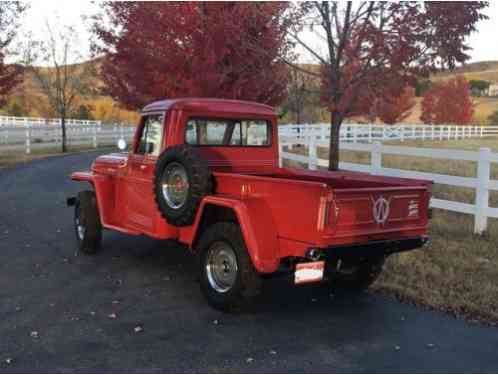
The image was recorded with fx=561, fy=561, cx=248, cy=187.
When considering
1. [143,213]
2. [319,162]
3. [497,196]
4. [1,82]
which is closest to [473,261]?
[143,213]

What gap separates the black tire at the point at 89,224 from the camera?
7.41 meters

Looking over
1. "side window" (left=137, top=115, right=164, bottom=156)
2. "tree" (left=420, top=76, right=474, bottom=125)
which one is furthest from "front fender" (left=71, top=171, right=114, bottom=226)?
"tree" (left=420, top=76, right=474, bottom=125)

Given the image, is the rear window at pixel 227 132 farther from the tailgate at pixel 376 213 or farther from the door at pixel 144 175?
the tailgate at pixel 376 213

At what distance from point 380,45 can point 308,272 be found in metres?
4.52

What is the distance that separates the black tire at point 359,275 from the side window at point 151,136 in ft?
7.94

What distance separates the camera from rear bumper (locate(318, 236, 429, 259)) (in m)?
4.70

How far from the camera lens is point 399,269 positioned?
262 inches

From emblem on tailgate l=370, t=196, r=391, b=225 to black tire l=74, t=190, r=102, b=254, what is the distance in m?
3.97

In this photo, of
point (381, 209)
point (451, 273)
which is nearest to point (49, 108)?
point (451, 273)

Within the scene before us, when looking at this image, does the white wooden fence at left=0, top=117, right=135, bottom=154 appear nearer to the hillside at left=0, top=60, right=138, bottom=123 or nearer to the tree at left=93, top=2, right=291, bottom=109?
the tree at left=93, top=2, right=291, bottom=109

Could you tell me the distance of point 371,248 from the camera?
195 inches

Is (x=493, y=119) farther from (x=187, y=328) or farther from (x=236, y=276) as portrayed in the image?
(x=187, y=328)

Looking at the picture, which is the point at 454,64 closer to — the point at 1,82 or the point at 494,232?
the point at 494,232

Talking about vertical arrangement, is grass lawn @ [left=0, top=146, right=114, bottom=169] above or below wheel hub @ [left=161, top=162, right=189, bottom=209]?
below
